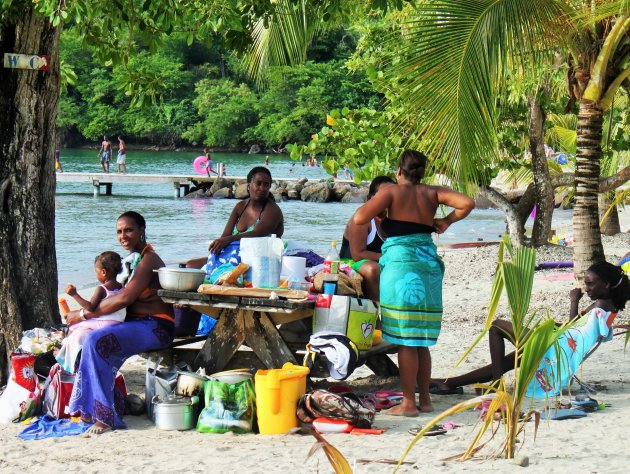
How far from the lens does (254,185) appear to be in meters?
6.72

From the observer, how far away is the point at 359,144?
12.3 meters

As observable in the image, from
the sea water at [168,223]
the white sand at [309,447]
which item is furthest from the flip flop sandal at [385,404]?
the sea water at [168,223]

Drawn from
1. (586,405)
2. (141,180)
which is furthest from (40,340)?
(141,180)

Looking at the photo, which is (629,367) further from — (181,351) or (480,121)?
(181,351)

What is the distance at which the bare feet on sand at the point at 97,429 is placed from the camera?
5.28 metres

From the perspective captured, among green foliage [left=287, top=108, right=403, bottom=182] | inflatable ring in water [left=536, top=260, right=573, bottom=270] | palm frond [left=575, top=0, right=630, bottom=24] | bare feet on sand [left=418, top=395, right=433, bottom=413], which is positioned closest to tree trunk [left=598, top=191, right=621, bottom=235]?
inflatable ring in water [left=536, top=260, right=573, bottom=270]

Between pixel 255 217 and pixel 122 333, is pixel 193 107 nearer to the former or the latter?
pixel 255 217

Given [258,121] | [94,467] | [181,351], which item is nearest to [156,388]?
[181,351]

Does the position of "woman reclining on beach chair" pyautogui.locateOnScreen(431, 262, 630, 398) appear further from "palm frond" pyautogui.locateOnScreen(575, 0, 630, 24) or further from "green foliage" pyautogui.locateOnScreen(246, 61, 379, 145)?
"green foliage" pyautogui.locateOnScreen(246, 61, 379, 145)

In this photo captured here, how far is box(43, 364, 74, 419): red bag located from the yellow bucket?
3.64ft

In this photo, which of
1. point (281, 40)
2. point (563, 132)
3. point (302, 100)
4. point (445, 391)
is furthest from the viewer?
point (302, 100)

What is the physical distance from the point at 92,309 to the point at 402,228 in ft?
6.22

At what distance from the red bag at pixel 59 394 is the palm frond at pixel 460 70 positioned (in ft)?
11.6

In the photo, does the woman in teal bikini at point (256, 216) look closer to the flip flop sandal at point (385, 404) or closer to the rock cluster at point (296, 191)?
the flip flop sandal at point (385, 404)
